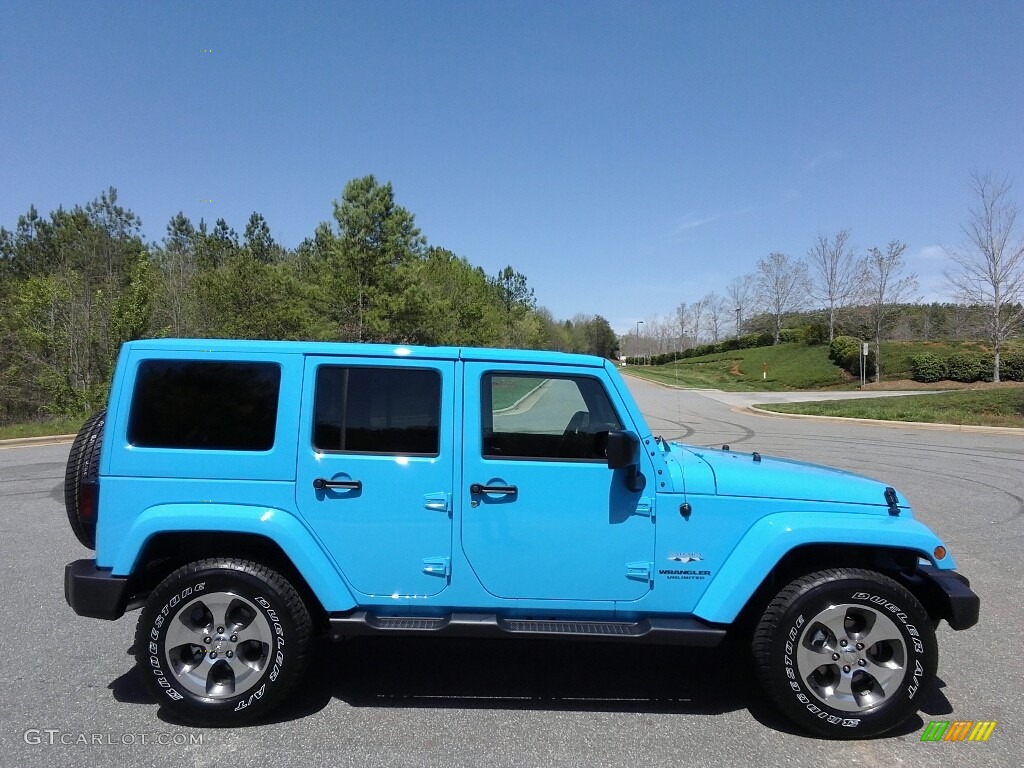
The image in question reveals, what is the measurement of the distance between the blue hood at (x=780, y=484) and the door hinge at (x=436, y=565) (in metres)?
1.26

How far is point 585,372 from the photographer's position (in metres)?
3.22

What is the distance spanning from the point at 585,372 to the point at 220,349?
1870 mm

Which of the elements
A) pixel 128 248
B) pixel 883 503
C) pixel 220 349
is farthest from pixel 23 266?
pixel 883 503

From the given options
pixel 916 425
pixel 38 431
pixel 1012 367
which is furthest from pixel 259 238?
pixel 1012 367

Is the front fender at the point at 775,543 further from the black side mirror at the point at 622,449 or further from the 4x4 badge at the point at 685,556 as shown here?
the black side mirror at the point at 622,449

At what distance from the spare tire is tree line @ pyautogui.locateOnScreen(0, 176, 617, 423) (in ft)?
75.2

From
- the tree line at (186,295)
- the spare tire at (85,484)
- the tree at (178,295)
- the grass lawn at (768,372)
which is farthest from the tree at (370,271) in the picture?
the spare tire at (85,484)

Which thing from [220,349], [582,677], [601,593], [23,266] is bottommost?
[582,677]

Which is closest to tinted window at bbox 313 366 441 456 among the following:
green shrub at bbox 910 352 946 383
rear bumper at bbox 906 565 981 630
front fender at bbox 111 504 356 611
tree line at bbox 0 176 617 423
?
front fender at bbox 111 504 356 611

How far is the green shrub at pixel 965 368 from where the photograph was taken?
38.3 metres

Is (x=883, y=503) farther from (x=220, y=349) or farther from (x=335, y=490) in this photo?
(x=220, y=349)

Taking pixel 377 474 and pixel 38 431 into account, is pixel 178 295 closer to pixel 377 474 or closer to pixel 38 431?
pixel 38 431

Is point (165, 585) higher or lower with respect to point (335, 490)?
lower

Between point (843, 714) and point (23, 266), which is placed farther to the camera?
point (23, 266)
